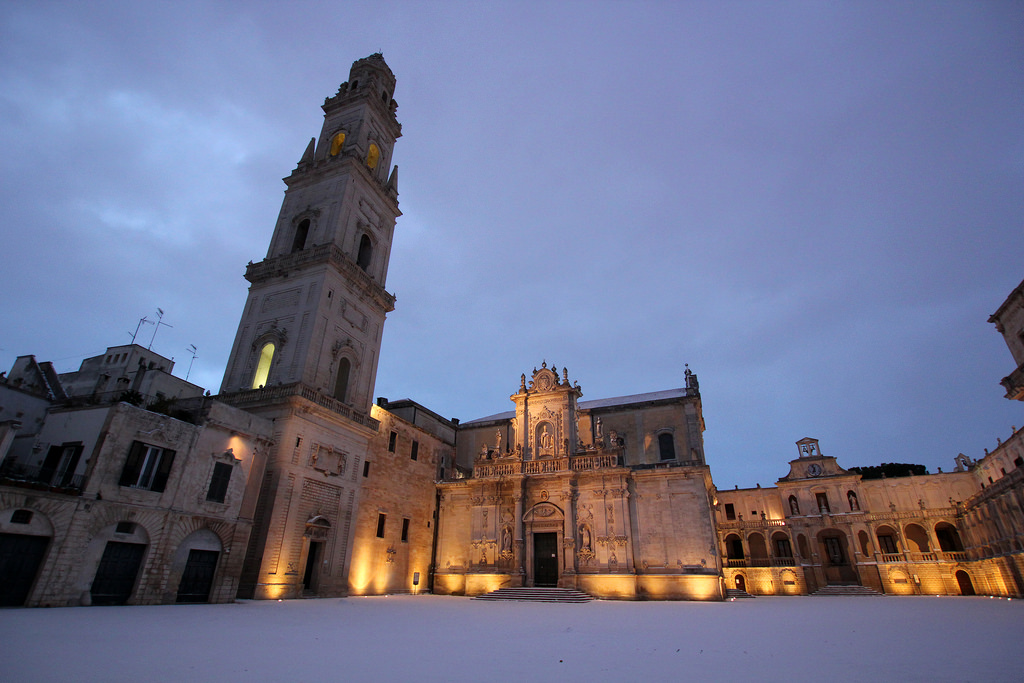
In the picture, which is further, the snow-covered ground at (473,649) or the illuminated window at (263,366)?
the illuminated window at (263,366)

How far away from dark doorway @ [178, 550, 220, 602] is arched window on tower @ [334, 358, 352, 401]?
35.3 feet

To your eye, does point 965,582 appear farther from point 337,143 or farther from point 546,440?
point 337,143

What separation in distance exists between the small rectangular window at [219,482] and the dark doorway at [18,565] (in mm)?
4704

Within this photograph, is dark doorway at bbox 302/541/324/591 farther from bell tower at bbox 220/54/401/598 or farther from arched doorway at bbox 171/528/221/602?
arched doorway at bbox 171/528/221/602

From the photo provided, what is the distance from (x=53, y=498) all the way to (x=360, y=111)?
29.1 meters

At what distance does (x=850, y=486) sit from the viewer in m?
41.7

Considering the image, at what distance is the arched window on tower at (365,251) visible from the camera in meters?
31.8

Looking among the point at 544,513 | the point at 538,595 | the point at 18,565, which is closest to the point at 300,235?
the point at 18,565

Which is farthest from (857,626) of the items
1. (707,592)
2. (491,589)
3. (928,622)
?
(491,589)

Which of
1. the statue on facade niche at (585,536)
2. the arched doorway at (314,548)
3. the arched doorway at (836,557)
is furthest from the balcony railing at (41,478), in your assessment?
the arched doorway at (836,557)

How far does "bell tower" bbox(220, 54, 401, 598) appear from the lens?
21844mm

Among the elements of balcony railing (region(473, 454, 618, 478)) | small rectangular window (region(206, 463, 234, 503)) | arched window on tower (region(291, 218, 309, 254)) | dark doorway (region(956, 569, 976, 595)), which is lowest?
dark doorway (region(956, 569, 976, 595))

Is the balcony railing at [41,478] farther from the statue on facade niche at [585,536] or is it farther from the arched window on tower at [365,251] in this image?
the statue on facade niche at [585,536]

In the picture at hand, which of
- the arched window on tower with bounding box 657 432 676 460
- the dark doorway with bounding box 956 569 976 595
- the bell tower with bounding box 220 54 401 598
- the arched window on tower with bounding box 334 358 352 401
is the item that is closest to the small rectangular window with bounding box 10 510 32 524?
the bell tower with bounding box 220 54 401 598
